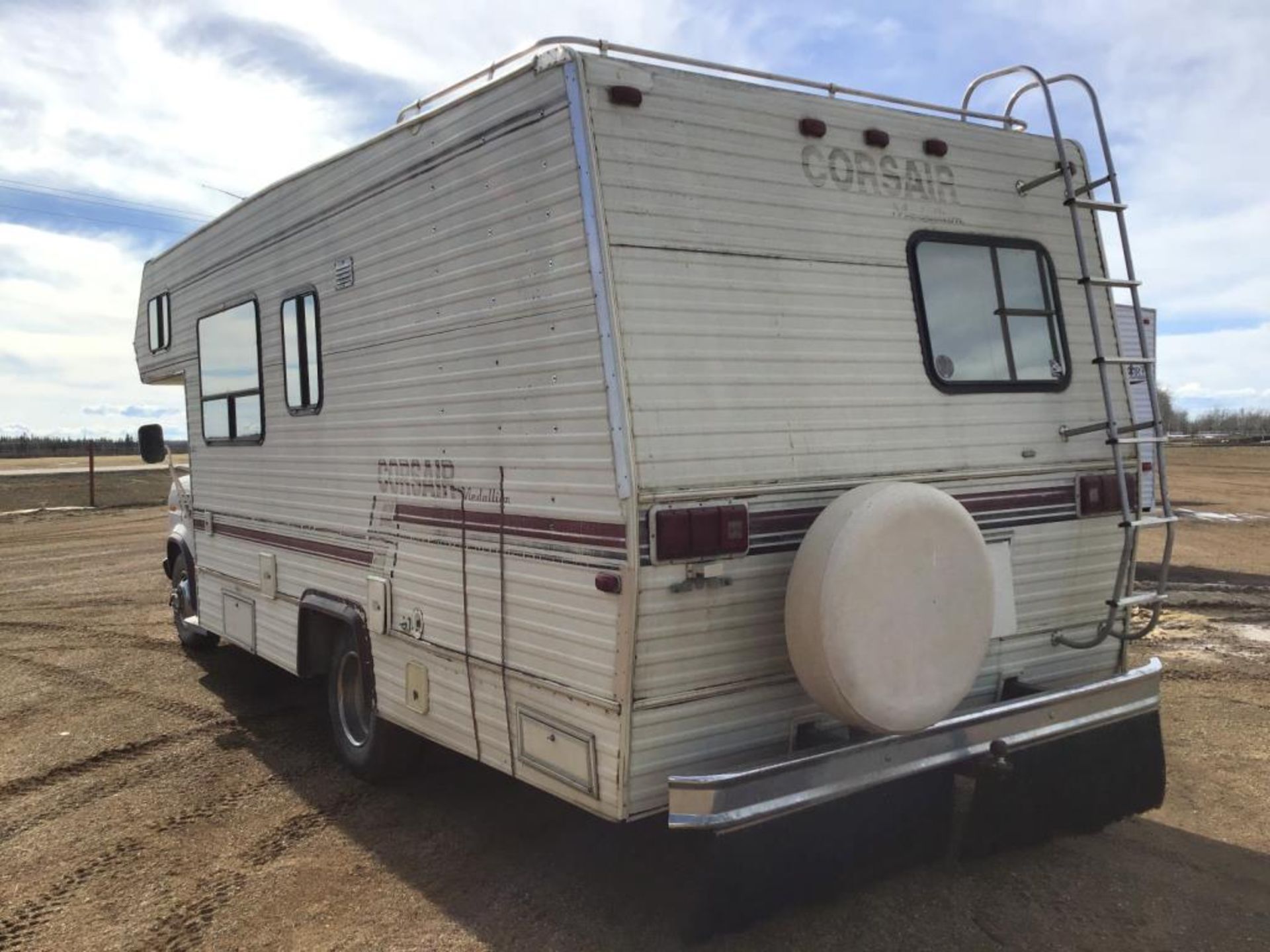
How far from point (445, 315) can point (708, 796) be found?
6.65ft

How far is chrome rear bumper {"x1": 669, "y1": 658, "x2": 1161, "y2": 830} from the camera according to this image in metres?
2.90

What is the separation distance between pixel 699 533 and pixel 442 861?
1912 mm

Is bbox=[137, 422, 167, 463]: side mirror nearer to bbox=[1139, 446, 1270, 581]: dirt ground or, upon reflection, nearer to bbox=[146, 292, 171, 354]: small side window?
bbox=[146, 292, 171, 354]: small side window

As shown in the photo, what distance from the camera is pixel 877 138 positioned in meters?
3.68

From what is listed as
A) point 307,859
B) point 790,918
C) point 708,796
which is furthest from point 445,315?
point 790,918

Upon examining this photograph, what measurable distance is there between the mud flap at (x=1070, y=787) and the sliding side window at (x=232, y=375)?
13.1 feet

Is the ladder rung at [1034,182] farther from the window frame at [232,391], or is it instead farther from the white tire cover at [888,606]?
the window frame at [232,391]

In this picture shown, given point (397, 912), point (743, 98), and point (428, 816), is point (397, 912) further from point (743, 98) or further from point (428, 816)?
point (743, 98)

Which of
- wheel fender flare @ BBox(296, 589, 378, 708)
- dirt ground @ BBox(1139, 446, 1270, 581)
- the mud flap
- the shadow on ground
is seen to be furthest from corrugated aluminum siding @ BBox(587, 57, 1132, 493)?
dirt ground @ BBox(1139, 446, 1270, 581)

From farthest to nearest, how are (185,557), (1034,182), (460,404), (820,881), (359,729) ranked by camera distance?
(185,557) < (359,729) < (1034,182) < (460,404) < (820,881)

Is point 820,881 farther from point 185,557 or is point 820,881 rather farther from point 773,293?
point 185,557

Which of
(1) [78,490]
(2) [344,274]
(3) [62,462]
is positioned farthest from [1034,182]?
(3) [62,462]

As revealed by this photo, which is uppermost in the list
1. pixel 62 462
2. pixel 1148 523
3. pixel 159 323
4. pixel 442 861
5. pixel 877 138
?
pixel 62 462

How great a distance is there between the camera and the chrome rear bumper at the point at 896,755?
2.90 metres
